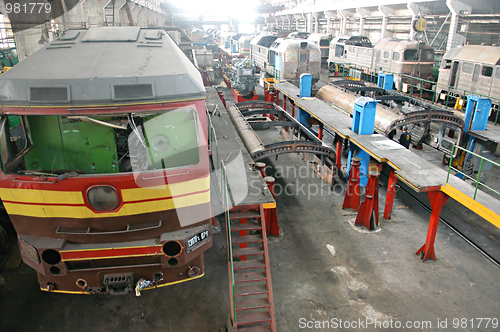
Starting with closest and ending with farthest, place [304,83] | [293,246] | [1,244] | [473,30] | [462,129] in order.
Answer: [1,244]
[293,246]
[462,129]
[304,83]
[473,30]

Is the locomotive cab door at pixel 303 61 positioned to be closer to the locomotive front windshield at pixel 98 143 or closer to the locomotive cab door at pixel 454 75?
the locomotive cab door at pixel 454 75

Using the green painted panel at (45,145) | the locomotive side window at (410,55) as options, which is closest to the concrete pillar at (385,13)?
the locomotive side window at (410,55)

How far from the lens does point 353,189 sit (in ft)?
27.4

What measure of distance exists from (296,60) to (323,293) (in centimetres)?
1373

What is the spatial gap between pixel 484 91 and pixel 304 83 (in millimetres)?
7198

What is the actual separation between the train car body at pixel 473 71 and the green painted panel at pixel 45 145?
12.6m

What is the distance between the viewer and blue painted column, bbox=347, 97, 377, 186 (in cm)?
902

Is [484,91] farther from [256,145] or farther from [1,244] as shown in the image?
[1,244]

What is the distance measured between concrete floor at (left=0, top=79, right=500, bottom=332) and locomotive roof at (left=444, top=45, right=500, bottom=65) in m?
9.36

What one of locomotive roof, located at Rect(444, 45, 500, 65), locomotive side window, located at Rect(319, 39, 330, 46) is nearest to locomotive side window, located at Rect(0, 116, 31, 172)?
locomotive roof, located at Rect(444, 45, 500, 65)

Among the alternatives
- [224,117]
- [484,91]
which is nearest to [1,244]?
[224,117]

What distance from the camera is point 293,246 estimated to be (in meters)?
7.26

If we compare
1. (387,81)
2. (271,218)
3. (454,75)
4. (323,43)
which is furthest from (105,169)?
(323,43)

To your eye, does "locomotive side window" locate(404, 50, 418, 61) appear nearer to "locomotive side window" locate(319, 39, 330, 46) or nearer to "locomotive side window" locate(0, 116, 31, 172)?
"locomotive side window" locate(319, 39, 330, 46)
